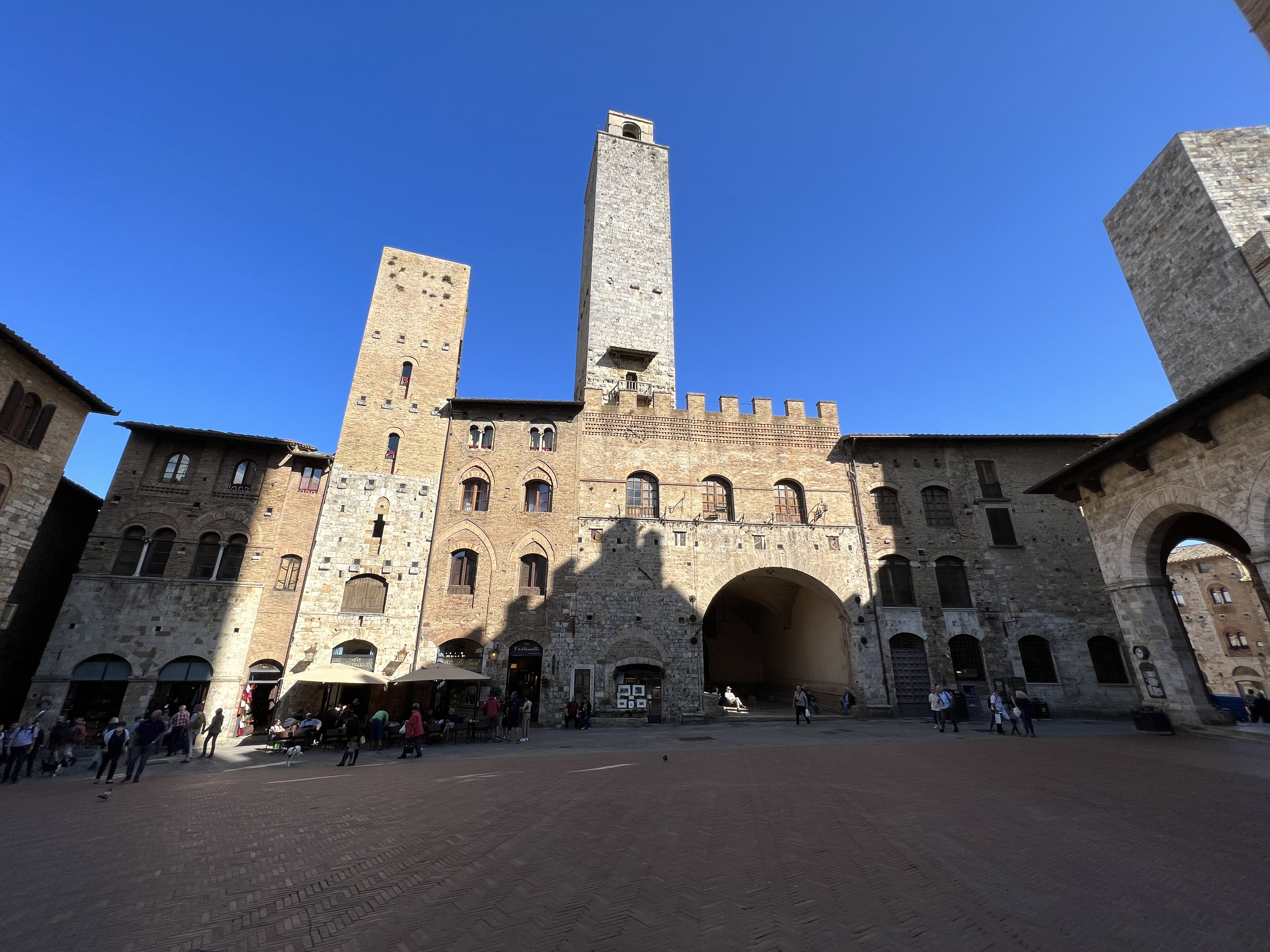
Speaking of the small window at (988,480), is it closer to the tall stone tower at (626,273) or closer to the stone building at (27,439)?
Result: the tall stone tower at (626,273)

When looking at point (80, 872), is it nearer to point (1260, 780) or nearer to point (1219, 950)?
point (1219, 950)

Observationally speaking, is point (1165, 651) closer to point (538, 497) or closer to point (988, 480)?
point (988, 480)

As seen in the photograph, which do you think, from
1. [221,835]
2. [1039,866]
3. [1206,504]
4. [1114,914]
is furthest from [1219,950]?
[1206,504]

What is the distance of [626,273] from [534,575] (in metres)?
16.4

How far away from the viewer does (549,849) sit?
19.6 feet

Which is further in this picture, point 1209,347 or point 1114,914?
point 1209,347

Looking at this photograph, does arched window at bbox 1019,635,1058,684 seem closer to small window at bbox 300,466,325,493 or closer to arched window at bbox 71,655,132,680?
small window at bbox 300,466,325,493

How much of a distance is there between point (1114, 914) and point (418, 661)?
18004 millimetres

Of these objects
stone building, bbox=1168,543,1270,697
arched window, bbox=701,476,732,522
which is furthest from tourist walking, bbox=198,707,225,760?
stone building, bbox=1168,543,1270,697

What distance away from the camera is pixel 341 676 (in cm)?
1527

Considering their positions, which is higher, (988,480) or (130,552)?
(988,480)

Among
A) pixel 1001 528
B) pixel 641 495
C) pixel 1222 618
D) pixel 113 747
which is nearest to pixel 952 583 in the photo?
pixel 1001 528

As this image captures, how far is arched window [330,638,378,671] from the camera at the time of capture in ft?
57.5

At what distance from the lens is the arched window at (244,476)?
731 inches
